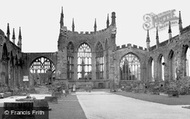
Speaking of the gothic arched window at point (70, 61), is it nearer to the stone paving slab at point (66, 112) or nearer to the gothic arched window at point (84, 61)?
the gothic arched window at point (84, 61)

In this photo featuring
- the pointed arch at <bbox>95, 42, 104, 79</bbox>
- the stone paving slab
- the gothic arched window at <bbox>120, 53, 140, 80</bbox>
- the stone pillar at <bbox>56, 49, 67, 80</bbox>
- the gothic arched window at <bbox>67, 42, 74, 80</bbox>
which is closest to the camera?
the stone paving slab

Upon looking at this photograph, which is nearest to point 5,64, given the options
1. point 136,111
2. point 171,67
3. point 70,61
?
point 70,61

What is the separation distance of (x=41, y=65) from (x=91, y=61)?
9.76 m

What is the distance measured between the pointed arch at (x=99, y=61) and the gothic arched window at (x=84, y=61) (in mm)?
1360

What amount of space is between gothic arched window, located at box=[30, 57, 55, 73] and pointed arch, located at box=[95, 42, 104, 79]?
890cm

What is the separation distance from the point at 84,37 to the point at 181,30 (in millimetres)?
21779

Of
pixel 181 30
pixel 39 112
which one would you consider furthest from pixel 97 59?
pixel 39 112

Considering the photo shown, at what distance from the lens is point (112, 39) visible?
45.5m

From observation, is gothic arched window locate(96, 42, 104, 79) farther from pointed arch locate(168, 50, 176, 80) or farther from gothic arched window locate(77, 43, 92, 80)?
pointed arch locate(168, 50, 176, 80)

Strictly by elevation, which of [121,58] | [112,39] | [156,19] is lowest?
[121,58]

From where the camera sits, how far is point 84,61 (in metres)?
50.8

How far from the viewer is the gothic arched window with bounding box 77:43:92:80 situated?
50.6m

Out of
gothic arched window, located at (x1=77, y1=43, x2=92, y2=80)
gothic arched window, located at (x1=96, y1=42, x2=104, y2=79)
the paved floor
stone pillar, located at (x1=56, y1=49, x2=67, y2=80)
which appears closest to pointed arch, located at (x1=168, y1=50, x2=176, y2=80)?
gothic arched window, located at (x1=96, y1=42, x2=104, y2=79)

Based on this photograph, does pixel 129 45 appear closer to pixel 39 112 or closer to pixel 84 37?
pixel 84 37
